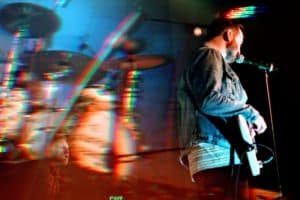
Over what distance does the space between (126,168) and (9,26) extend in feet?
2.67

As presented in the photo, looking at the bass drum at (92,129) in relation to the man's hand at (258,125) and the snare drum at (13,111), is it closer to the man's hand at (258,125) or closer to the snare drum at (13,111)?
the snare drum at (13,111)

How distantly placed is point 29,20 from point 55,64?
0.77ft

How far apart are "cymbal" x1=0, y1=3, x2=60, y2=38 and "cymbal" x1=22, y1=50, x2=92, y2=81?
0.32 ft

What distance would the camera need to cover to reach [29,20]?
1607 millimetres

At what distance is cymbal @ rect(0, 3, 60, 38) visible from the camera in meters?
1.59

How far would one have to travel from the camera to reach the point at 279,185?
1426mm

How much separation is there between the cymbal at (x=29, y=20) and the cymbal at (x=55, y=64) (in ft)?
0.32

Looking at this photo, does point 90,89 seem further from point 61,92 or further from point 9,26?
point 9,26

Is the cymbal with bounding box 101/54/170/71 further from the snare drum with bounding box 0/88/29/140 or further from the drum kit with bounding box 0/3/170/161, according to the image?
the snare drum with bounding box 0/88/29/140

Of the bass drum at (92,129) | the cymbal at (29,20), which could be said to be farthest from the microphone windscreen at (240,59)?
the cymbal at (29,20)

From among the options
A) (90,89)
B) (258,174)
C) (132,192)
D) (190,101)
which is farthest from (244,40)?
(132,192)

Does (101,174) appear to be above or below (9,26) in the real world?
below

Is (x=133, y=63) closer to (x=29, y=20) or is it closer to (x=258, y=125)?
(x=29, y=20)

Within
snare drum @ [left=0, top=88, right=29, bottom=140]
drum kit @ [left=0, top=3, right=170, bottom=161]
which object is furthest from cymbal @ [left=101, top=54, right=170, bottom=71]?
snare drum @ [left=0, top=88, right=29, bottom=140]
